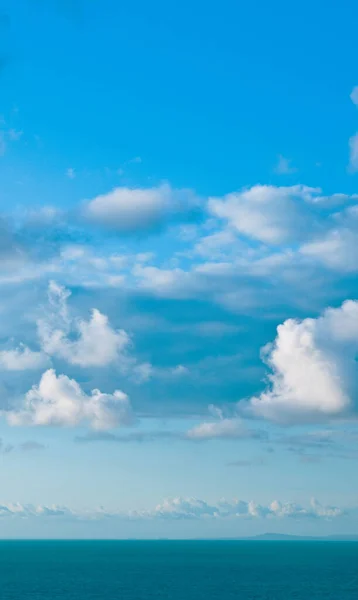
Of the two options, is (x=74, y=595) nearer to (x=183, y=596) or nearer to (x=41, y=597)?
(x=41, y=597)

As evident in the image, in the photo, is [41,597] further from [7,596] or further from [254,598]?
[254,598]

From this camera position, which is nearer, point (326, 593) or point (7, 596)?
point (7, 596)

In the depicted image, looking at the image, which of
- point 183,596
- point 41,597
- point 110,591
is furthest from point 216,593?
point 41,597

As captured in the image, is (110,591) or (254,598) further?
(110,591)

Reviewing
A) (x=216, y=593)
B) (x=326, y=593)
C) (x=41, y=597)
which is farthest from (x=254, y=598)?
(x=41, y=597)

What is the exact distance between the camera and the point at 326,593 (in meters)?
196

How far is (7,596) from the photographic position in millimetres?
183625

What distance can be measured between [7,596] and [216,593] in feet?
195

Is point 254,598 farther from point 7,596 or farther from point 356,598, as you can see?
point 7,596

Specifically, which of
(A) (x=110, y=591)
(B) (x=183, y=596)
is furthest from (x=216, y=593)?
(A) (x=110, y=591)

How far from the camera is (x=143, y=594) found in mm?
189125

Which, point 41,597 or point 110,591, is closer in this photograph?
point 41,597

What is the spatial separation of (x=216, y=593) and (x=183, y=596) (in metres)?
12.1

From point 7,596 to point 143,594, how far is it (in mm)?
38146
